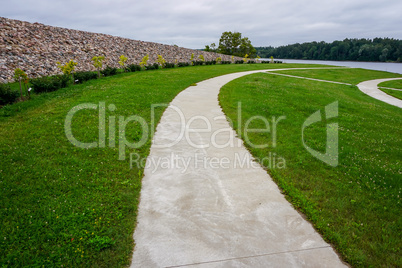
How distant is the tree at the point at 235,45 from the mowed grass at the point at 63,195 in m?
72.7

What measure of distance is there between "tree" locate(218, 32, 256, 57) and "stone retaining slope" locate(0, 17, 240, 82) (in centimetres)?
4363

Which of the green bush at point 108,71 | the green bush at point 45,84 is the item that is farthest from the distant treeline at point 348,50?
the green bush at point 45,84

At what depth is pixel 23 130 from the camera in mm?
7520

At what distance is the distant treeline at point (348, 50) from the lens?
263 ft

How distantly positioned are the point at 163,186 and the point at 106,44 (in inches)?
1288

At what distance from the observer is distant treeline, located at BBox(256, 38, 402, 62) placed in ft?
263

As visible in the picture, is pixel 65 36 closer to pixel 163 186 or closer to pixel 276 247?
pixel 163 186

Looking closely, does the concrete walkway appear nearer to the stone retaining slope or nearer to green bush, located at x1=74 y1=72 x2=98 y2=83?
green bush, located at x1=74 y1=72 x2=98 y2=83

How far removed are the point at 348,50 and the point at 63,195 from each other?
4767 inches

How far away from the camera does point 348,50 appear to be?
97625 mm

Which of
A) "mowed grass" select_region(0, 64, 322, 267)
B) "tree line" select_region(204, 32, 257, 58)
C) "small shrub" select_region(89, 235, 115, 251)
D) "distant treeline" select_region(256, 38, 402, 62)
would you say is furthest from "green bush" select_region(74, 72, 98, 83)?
"distant treeline" select_region(256, 38, 402, 62)

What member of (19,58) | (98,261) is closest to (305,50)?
(19,58)

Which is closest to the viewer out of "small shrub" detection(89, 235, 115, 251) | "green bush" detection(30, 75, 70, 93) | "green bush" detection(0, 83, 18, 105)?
"small shrub" detection(89, 235, 115, 251)

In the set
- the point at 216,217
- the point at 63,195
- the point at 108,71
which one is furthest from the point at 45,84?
the point at 216,217
